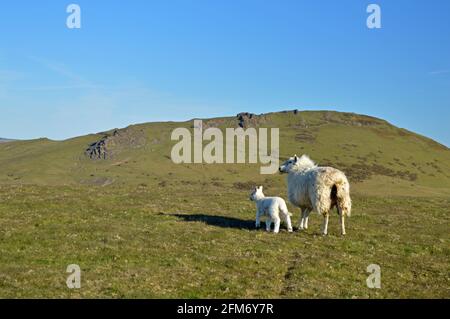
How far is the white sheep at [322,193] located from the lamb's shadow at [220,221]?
289 centimetres

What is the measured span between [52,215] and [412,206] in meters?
26.1

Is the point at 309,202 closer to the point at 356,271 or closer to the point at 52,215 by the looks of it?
the point at 356,271

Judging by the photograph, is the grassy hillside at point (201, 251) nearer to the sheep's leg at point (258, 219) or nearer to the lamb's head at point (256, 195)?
the sheep's leg at point (258, 219)

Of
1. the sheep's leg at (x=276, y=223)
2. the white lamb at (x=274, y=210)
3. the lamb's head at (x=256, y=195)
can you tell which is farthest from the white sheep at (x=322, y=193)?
the sheep's leg at (x=276, y=223)

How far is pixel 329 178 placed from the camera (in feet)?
82.4

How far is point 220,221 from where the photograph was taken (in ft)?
92.6

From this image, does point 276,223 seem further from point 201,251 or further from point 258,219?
point 201,251

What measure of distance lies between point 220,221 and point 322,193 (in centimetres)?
638

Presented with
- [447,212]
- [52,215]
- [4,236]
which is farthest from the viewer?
[447,212]

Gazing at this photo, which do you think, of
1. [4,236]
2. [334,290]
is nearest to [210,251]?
[334,290]

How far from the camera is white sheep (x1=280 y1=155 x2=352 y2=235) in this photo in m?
25.0
